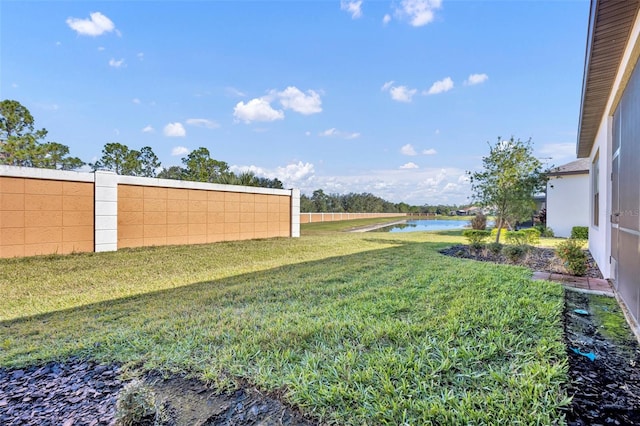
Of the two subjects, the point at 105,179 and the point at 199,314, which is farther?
the point at 105,179

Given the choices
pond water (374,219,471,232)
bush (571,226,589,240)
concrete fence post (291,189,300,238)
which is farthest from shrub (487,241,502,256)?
pond water (374,219,471,232)

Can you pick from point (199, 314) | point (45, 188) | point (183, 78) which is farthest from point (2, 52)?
point (199, 314)

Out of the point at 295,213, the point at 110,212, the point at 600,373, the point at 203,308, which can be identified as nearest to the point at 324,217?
the point at 295,213

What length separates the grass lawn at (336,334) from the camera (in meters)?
1.87

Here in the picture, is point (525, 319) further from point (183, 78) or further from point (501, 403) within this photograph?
point (183, 78)

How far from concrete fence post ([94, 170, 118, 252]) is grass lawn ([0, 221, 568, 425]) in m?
2.61

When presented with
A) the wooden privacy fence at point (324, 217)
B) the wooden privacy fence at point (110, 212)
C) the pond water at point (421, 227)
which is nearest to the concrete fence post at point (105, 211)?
the wooden privacy fence at point (110, 212)

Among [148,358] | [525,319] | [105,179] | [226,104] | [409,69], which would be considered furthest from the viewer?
[226,104]

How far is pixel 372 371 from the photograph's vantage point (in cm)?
213

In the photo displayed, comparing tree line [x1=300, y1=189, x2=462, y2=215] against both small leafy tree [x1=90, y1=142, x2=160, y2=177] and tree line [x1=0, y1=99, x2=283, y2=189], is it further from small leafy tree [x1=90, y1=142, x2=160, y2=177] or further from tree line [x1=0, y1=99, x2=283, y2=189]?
small leafy tree [x1=90, y1=142, x2=160, y2=177]

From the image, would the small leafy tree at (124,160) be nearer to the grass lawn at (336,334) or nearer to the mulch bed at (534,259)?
the grass lawn at (336,334)

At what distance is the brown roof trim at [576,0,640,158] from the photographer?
11.0 feet

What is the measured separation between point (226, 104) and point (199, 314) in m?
12.4

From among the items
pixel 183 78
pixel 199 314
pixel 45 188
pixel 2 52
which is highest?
pixel 183 78
